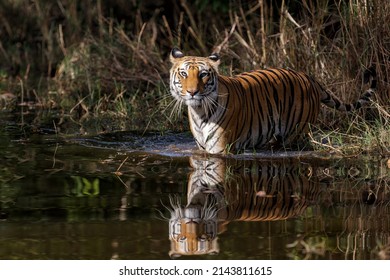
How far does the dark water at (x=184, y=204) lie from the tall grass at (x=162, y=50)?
0.93 metres

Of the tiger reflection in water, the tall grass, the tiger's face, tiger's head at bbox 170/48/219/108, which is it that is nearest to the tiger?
tiger's head at bbox 170/48/219/108

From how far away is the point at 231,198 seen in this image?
703 cm

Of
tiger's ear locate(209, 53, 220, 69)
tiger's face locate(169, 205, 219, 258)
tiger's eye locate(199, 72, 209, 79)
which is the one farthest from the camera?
tiger's ear locate(209, 53, 220, 69)

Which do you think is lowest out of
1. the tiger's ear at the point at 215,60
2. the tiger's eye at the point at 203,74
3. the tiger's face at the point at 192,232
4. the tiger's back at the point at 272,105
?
the tiger's face at the point at 192,232

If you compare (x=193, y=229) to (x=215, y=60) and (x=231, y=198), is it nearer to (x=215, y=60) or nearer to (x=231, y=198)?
(x=231, y=198)

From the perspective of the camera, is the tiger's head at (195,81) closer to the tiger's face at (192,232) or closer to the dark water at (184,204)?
the dark water at (184,204)

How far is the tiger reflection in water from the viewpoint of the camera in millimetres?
5863

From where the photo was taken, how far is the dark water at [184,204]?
556 cm

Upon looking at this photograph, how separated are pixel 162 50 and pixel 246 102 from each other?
5872mm

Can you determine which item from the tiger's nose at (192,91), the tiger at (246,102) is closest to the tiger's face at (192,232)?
the tiger's nose at (192,91)

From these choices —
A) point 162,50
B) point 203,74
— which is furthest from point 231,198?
point 162,50

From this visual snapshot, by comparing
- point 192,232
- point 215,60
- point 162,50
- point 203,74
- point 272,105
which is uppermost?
point 162,50

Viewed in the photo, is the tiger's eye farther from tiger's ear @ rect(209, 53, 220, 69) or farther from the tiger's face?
the tiger's face

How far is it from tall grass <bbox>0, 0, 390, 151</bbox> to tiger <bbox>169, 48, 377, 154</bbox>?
0.92 ft
